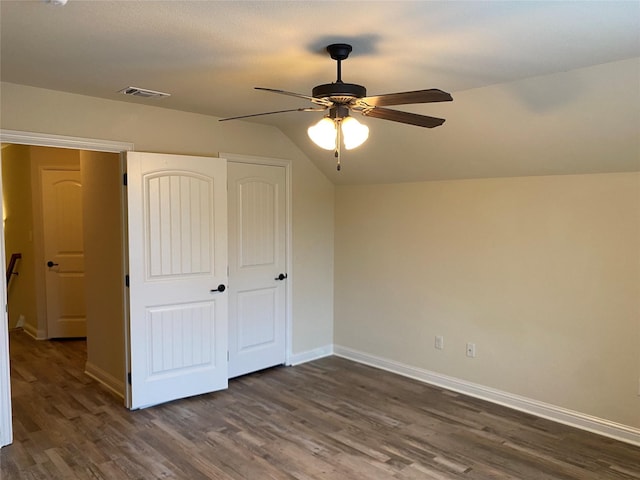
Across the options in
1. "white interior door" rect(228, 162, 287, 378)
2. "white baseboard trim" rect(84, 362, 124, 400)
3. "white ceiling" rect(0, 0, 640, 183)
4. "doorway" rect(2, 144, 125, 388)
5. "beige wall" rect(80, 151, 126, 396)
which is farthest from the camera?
"doorway" rect(2, 144, 125, 388)

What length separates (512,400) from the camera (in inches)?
157

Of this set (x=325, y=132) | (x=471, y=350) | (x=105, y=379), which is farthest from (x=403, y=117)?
(x=105, y=379)

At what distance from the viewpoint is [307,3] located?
198 cm

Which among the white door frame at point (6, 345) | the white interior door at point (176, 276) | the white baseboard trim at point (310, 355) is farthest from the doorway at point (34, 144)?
the white baseboard trim at point (310, 355)

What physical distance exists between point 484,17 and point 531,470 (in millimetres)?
2665

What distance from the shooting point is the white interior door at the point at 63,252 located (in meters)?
5.92

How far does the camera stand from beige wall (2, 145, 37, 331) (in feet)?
19.8

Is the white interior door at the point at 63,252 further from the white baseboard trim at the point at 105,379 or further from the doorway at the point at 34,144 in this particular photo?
the doorway at the point at 34,144

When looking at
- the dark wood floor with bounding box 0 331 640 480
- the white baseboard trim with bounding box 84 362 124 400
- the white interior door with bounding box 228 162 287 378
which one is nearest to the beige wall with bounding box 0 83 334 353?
the white interior door with bounding box 228 162 287 378

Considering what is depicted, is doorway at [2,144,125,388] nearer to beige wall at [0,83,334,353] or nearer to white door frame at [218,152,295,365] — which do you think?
beige wall at [0,83,334,353]

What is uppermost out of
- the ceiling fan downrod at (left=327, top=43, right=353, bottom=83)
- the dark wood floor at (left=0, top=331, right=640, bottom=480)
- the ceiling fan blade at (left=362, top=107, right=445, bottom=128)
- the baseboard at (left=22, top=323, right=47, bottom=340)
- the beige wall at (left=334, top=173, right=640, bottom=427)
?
the ceiling fan downrod at (left=327, top=43, right=353, bottom=83)

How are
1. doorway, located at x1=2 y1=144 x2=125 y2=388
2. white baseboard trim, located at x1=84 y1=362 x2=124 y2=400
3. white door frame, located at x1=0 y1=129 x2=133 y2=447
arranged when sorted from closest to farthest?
white door frame, located at x1=0 y1=129 x2=133 y2=447 → white baseboard trim, located at x1=84 y1=362 x2=124 y2=400 → doorway, located at x1=2 y1=144 x2=125 y2=388

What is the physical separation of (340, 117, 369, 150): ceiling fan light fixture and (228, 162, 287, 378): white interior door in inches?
87.6

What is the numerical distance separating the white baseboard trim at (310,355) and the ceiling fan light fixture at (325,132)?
3089mm
